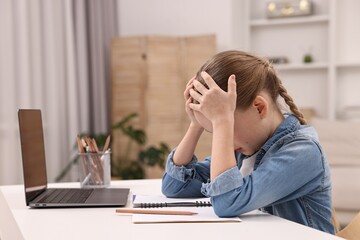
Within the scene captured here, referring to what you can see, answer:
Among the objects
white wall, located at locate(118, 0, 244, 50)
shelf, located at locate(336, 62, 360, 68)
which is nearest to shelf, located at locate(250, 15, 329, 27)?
white wall, located at locate(118, 0, 244, 50)

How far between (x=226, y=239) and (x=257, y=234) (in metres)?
0.07

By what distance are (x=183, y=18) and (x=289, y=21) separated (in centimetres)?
103

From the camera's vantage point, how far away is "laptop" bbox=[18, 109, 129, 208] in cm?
133

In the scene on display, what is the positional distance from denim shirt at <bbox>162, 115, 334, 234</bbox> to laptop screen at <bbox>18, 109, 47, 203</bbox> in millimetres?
470

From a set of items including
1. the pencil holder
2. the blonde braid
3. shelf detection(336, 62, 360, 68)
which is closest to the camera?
the blonde braid

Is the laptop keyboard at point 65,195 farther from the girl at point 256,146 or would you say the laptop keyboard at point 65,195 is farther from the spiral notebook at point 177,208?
the girl at point 256,146

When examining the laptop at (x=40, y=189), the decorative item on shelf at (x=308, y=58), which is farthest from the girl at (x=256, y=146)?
the decorative item on shelf at (x=308, y=58)

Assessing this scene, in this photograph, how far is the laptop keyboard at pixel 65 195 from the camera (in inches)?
53.9

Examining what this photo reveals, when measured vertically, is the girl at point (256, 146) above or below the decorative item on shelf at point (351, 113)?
above

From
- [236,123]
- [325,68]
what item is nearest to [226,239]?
[236,123]

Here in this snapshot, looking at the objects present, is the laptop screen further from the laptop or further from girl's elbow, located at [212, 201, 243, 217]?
girl's elbow, located at [212, 201, 243, 217]

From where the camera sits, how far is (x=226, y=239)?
932 mm

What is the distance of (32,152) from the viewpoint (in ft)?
4.84

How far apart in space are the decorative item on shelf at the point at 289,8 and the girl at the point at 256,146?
4063mm
